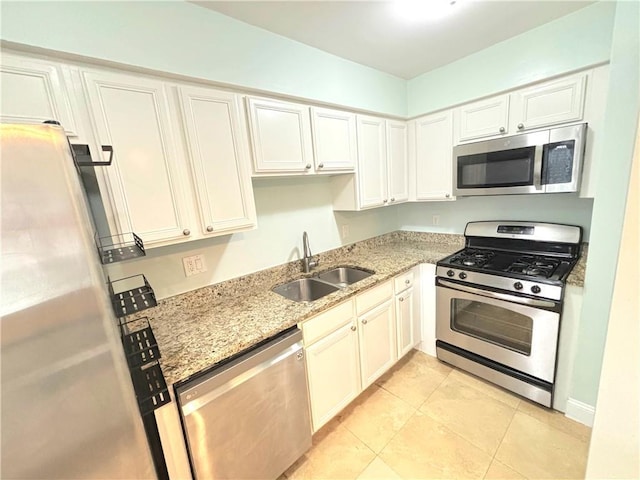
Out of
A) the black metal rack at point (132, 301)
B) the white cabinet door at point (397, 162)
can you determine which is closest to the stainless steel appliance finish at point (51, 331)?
the black metal rack at point (132, 301)

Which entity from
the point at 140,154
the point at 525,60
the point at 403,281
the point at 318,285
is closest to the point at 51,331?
the point at 140,154

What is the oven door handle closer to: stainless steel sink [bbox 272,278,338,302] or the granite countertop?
the granite countertop

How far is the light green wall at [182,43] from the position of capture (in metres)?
0.98

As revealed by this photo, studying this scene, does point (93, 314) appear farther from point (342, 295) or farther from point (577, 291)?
point (577, 291)

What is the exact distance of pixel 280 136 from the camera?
1645 millimetres

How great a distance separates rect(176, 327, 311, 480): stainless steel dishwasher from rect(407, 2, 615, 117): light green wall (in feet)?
7.47

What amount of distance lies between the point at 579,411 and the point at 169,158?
9.37 feet

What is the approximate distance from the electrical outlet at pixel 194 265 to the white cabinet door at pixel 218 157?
32 centimetres

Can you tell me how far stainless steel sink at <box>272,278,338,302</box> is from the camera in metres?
1.95

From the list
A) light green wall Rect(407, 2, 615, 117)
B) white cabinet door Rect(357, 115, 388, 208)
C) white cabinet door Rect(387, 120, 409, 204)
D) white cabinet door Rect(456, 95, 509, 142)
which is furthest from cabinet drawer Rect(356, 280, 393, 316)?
light green wall Rect(407, 2, 615, 117)

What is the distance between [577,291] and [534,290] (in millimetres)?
204

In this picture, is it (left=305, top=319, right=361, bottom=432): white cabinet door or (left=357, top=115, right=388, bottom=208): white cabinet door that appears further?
(left=357, top=115, right=388, bottom=208): white cabinet door

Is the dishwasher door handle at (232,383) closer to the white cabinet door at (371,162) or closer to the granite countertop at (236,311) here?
the granite countertop at (236,311)

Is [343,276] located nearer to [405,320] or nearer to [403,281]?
[403,281]
